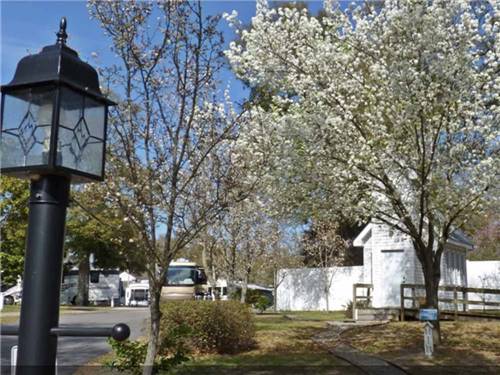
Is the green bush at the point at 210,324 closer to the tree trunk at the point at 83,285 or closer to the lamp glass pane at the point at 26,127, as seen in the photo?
the lamp glass pane at the point at 26,127

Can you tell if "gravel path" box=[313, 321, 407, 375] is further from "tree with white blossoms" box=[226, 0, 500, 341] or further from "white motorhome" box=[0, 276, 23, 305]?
"white motorhome" box=[0, 276, 23, 305]

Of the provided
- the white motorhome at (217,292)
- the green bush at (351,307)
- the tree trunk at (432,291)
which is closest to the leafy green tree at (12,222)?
the white motorhome at (217,292)

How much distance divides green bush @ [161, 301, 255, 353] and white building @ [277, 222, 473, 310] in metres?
6.80

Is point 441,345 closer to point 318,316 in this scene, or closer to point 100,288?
point 318,316

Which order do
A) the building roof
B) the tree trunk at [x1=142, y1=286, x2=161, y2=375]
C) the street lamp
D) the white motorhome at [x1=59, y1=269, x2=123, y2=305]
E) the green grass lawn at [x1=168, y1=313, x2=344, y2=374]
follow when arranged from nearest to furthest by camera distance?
the street lamp, the tree trunk at [x1=142, y1=286, x2=161, y2=375], the green grass lawn at [x1=168, y1=313, x2=344, y2=374], the building roof, the white motorhome at [x1=59, y1=269, x2=123, y2=305]

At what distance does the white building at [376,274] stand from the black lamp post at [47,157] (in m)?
15.1

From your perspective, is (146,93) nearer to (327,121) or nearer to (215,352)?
(327,121)

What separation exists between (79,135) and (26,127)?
0.28 meters

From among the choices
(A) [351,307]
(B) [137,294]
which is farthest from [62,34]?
(B) [137,294]

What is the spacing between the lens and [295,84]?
11.6 metres

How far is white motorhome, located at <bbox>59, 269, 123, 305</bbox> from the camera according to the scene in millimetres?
47500

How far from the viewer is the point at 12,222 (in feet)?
109

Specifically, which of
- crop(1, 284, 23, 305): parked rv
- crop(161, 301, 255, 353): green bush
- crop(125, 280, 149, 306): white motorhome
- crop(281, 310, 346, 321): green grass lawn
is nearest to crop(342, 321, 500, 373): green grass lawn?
crop(161, 301, 255, 353): green bush

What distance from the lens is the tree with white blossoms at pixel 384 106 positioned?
34.5 ft
